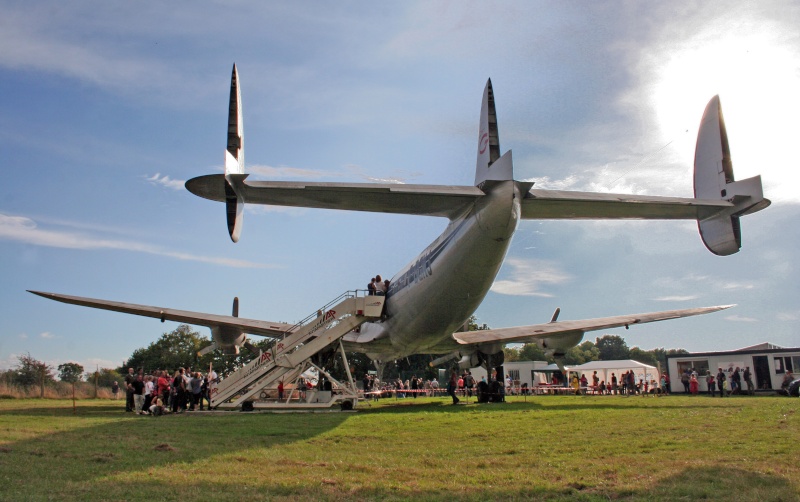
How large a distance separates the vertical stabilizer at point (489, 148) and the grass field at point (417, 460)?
5.13 m

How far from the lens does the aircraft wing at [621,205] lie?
11195mm

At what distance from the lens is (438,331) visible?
59.0 feet

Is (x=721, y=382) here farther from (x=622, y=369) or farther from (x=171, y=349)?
(x=171, y=349)

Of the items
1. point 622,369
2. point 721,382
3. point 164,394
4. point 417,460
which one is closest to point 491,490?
point 417,460

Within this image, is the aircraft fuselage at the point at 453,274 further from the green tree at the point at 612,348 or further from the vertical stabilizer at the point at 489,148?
the green tree at the point at 612,348

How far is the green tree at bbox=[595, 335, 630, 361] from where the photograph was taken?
139 metres

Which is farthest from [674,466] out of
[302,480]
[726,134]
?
[726,134]

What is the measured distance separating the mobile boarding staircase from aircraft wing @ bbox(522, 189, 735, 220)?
7332mm

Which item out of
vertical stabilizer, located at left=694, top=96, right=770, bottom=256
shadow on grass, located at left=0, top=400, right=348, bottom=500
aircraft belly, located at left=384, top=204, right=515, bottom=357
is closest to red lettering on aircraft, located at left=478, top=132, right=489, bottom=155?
aircraft belly, located at left=384, top=204, right=515, bottom=357

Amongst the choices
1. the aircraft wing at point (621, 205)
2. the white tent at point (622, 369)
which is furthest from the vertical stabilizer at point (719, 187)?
the white tent at point (622, 369)

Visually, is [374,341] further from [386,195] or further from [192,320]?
[386,195]

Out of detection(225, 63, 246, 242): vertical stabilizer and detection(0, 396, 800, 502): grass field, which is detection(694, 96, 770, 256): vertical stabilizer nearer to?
detection(0, 396, 800, 502): grass field

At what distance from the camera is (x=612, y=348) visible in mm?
142500

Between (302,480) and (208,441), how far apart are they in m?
4.05
